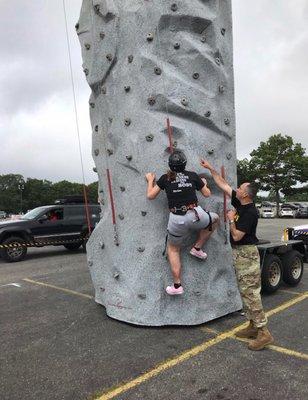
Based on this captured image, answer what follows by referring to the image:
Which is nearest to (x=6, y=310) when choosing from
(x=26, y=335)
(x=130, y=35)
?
(x=26, y=335)

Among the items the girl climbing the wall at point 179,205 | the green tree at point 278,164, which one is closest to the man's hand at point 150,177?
the girl climbing the wall at point 179,205

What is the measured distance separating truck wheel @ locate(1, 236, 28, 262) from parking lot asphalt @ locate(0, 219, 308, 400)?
6271 millimetres

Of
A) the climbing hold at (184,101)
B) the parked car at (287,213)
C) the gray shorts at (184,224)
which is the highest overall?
the climbing hold at (184,101)

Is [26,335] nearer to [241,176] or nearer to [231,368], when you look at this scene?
[231,368]

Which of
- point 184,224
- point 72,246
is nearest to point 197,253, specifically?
point 184,224

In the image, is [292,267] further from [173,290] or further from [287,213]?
[287,213]

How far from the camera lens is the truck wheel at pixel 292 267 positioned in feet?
26.1

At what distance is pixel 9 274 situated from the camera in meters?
10.7

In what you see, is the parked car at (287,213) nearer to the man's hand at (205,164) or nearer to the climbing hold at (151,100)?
the man's hand at (205,164)

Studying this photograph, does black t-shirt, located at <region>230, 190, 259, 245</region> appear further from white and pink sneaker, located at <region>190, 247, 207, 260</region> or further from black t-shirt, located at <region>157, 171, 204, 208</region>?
white and pink sneaker, located at <region>190, 247, 207, 260</region>

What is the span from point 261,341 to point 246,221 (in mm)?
1419

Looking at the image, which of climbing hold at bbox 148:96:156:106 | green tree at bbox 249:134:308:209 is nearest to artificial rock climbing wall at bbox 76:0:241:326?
climbing hold at bbox 148:96:156:106

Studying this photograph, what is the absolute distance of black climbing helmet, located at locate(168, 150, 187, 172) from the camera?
17.8 ft

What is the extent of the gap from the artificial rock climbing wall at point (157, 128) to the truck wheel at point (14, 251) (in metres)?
7.97
